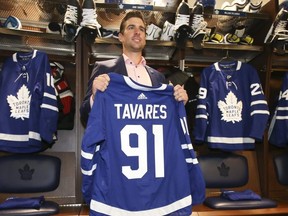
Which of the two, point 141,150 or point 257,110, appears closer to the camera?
point 141,150

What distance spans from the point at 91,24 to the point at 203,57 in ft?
3.63

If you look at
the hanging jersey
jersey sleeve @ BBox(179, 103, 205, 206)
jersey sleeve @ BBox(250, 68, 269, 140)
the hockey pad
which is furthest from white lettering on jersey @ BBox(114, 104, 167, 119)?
the hanging jersey

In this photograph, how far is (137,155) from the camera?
1430 mm

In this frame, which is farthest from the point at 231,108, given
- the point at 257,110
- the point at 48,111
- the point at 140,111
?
the point at 48,111

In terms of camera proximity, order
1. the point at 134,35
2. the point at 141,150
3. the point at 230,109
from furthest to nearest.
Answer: the point at 230,109
the point at 134,35
the point at 141,150

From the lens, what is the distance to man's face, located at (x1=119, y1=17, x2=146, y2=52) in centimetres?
160

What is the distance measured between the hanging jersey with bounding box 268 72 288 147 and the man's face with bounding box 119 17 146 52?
1369mm

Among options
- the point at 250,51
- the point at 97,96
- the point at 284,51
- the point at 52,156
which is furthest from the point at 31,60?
the point at 284,51

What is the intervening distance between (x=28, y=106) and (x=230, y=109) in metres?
1.52

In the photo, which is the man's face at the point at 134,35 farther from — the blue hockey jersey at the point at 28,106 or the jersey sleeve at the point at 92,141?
the blue hockey jersey at the point at 28,106

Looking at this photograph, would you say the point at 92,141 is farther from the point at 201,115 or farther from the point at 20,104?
the point at 201,115

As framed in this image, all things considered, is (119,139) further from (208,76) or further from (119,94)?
(208,76)

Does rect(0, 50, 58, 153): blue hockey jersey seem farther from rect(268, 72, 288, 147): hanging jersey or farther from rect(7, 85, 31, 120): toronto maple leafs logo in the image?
rect(268, 72, 288, 147): hanging jersey

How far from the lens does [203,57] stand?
2.56 metres
